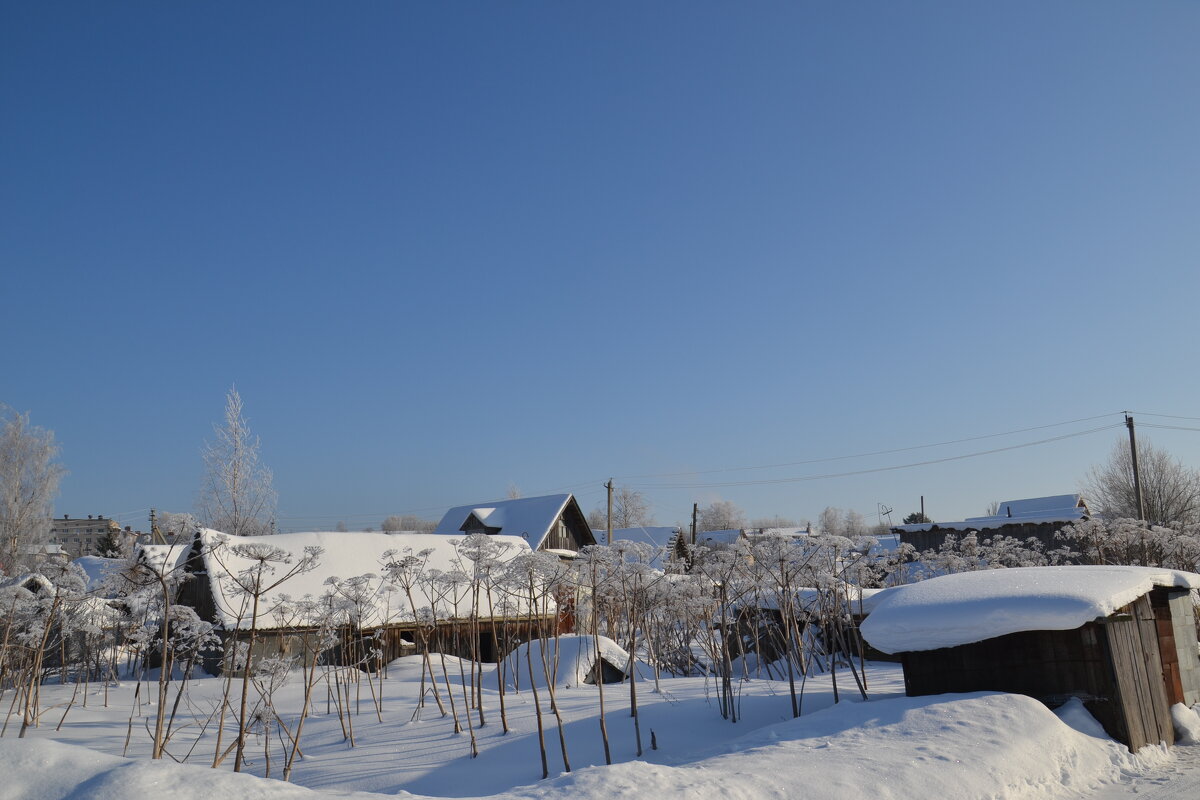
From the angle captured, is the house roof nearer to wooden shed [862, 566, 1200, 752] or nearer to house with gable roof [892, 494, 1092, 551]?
house with gable roof [892, 494, 1092, 551]

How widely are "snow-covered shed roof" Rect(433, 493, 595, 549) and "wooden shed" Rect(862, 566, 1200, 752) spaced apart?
24.3m

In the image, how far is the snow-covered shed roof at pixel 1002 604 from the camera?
835 centimetres

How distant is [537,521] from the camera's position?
34.5 metres

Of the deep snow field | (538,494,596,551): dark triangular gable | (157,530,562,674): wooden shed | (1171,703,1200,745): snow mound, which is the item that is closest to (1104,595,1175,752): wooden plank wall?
(1171,703,1200,745): snow mound

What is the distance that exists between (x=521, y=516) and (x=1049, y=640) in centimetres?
2813

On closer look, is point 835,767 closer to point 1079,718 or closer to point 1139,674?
point 1079,718

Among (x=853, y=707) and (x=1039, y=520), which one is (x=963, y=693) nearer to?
(x=853, y=707)

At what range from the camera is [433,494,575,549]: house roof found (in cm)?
3391

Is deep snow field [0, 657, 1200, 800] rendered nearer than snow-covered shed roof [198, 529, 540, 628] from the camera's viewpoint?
Yes

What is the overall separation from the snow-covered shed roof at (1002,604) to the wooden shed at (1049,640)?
0.4 inches

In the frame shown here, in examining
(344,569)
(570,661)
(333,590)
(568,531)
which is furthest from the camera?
(568,531)

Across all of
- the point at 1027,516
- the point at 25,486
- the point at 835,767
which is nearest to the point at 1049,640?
the point at 835,767

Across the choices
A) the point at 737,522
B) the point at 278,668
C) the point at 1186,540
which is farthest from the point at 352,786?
the point at 737,522

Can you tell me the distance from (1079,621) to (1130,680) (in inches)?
46.2
